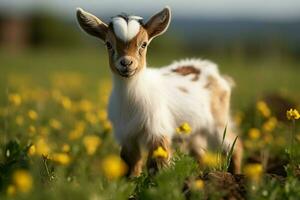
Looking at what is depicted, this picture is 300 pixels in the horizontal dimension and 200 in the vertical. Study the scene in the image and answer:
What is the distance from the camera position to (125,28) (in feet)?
18.8

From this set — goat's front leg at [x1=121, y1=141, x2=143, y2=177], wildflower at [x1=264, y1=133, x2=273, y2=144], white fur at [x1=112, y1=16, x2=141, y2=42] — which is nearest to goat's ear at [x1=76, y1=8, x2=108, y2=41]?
white fur at [x1=112, y1=16, x2=141, y2=42]

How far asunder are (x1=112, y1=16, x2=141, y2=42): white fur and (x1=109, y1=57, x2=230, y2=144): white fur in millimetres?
469

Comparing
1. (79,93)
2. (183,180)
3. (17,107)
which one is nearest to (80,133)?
(17,107)

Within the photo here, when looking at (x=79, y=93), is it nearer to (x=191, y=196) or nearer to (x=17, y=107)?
(x=17, y=107)

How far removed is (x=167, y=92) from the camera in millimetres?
6547

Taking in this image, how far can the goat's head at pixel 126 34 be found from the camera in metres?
5.72

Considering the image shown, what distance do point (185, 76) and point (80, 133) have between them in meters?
1.48

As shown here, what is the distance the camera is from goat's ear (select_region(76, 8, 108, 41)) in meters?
6.09

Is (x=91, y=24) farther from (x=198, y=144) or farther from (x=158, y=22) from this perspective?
(x=198, y=144)

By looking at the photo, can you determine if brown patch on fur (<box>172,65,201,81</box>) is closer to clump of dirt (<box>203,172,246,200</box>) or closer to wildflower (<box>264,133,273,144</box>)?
wildflower (<box>264,133,273,144</box>)

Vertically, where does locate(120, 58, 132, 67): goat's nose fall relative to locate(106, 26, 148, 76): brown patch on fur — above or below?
below

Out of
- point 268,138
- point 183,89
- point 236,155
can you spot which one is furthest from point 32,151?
point 268,138

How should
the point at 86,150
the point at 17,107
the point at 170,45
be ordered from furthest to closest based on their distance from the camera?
the point at 170,45 → the point at 17,107 → the point at 86,150

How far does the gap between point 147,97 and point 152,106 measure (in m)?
0.10
